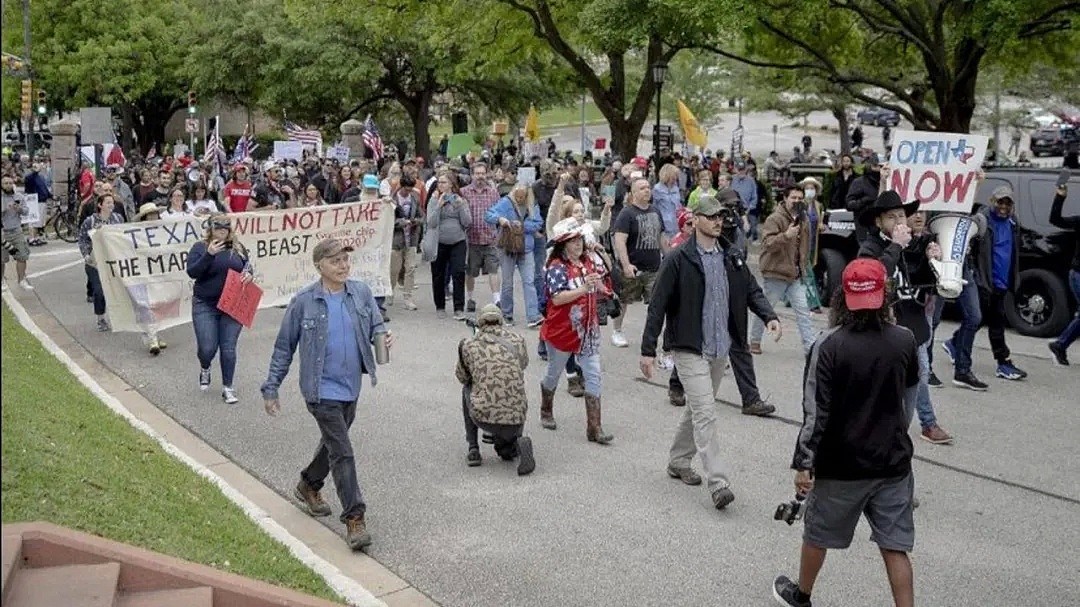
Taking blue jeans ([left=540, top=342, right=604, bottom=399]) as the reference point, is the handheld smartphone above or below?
above

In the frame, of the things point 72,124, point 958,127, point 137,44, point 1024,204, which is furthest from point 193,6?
point 1024,204

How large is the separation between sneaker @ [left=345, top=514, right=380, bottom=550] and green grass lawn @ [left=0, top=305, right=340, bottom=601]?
1.32 feet

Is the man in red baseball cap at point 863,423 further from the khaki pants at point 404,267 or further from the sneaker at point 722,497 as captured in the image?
the khaki pants at point 404,267

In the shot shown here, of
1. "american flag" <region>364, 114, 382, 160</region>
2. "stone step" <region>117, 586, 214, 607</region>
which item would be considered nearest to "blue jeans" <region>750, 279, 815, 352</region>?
"stone step" <region>117, 586, 214, 607</region>

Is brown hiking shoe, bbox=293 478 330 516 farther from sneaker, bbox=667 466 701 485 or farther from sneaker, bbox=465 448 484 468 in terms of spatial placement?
sneaker, bbox=667 466 701 485

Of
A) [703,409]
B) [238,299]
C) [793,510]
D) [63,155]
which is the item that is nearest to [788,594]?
[793,510]

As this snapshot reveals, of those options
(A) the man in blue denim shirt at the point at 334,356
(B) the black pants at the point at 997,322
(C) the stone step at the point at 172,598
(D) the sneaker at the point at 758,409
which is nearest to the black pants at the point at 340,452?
(A) the man in blue denim shirt at the point at 334,356

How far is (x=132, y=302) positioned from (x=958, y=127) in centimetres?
1340

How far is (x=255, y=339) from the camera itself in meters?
12.8

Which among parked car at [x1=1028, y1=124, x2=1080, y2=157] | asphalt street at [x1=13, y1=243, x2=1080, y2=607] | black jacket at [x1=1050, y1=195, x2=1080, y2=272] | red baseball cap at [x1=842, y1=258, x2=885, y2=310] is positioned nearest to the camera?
red baseball cap at [x1=842, y1=258, x2=885, y2=310]

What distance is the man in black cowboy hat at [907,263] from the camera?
720cm

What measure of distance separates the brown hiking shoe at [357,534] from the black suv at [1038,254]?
8.96m

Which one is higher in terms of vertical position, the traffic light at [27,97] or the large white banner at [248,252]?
the traffic light at [27,97]

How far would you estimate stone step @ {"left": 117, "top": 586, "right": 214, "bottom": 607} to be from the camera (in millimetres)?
5133
